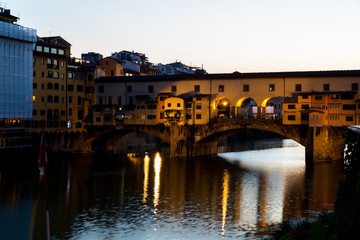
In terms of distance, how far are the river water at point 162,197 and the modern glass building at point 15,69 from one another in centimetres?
823

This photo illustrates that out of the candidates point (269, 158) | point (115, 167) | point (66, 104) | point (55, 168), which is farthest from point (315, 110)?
point (66, 104)

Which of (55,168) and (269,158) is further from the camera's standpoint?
(269,158)

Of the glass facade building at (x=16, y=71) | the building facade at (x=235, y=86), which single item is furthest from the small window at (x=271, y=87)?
the glass facade building at (x=16, y=71)

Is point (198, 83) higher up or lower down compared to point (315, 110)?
higher up

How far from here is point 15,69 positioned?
221ft

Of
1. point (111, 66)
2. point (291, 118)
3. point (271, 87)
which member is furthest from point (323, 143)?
point (111, 66)

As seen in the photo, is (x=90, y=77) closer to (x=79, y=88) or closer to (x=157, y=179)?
(x=79, y=88)

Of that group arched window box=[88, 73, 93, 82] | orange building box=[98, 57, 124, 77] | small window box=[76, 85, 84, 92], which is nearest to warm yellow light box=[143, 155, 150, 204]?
small window box=[76, 85, 84, 92]

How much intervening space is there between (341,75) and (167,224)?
42044 mm

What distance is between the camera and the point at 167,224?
100 feet

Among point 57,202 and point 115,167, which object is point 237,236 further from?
point 115,167

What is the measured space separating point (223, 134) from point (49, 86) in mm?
30347

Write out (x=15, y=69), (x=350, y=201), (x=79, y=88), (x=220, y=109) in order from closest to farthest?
1. (x=350, y=201)
2. (x=15, y=69)
3. (x=220, y=109)
4. (x=79, y=88)

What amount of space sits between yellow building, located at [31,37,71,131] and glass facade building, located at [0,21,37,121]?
3132mm
